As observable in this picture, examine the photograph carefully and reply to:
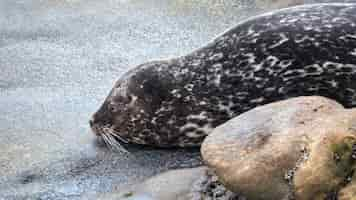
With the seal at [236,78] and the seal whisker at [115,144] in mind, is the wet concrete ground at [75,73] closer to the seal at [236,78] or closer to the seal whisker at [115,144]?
the seal whisker at [115,144]

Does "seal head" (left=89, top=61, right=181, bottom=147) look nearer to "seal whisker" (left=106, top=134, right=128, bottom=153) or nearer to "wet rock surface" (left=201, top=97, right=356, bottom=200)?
"seal whisker" (left=106, top=134, right=128, bottom=153)

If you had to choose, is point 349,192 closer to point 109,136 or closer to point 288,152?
point 288,152

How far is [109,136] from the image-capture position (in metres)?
4.63

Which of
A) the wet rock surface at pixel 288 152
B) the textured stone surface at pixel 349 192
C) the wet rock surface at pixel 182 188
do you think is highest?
the wet rock surface at pixel 288 152

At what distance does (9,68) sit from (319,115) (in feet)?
10.5

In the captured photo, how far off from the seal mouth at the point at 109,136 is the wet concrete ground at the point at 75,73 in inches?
2.1

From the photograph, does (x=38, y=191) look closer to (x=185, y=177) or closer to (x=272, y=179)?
(x=185, y=177)

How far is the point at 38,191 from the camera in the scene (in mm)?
4117

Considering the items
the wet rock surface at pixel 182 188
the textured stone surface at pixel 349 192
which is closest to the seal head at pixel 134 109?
the wet rock surface at pixel 182 188

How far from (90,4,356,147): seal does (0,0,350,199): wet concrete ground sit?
176 mm

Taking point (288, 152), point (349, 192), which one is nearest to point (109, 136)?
point (288, 152)

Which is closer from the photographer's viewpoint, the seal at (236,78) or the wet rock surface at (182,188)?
the wet rock surface at (182,188)

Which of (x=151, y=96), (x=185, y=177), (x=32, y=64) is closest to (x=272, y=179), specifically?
(x=185, y=177)

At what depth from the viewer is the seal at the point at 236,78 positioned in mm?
4277
